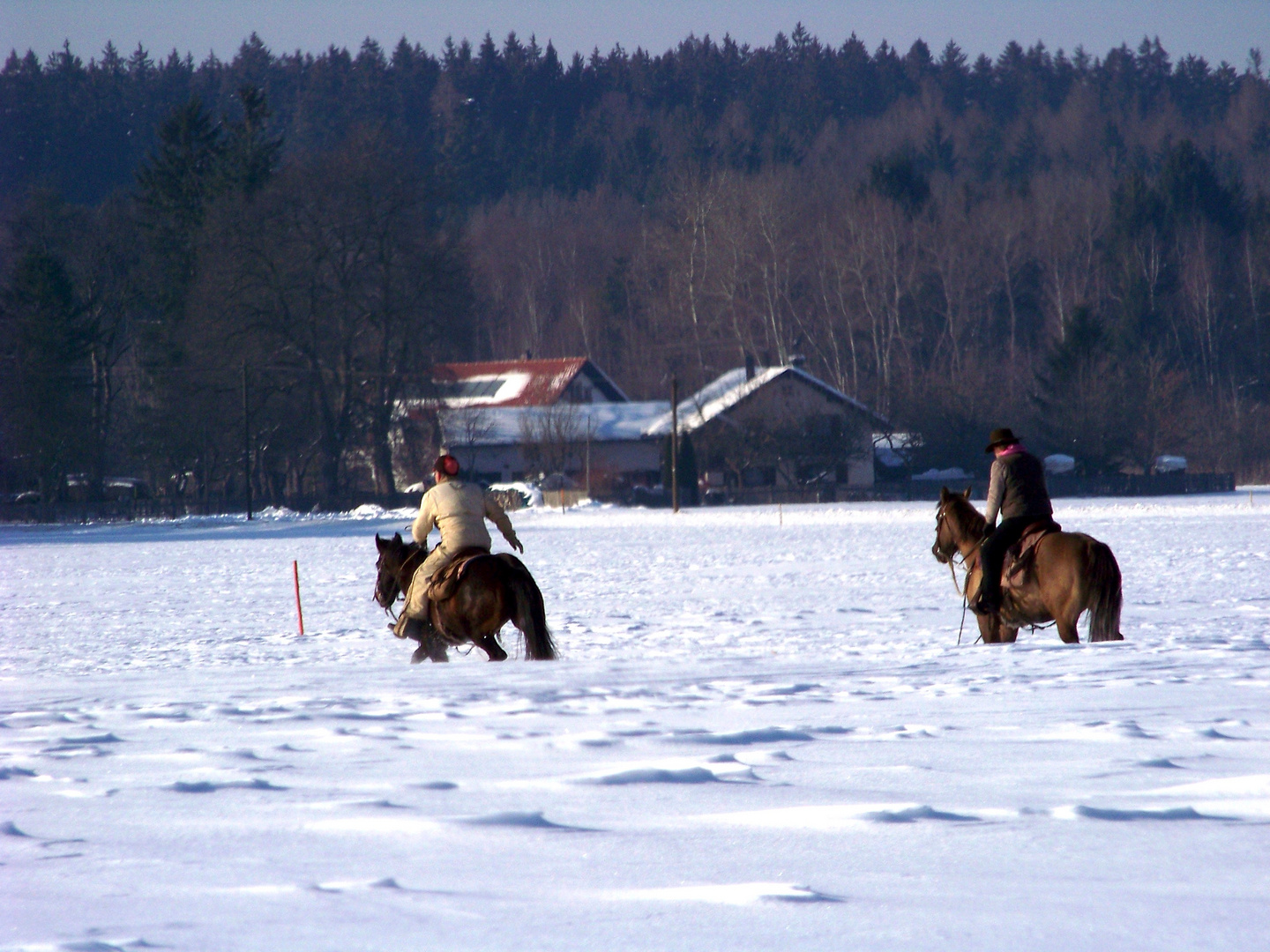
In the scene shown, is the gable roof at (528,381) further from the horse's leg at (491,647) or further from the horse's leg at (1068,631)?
the horse's leg at (1068,631)

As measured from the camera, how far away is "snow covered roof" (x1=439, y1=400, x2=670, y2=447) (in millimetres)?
73438

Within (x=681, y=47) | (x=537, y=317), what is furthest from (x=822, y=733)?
(x=681, y=47)

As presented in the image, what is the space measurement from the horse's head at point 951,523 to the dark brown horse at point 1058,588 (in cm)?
1

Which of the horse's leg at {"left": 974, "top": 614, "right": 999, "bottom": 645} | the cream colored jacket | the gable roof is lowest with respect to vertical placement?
the horse's leg at {"left": 974, "top": 614, "right": 999, "bottom": 645}

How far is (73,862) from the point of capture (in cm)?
448

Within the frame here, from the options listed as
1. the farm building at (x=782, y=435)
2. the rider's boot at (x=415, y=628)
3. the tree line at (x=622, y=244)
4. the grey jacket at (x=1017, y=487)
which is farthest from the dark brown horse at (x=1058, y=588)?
the farm building at (x=782, y=435)

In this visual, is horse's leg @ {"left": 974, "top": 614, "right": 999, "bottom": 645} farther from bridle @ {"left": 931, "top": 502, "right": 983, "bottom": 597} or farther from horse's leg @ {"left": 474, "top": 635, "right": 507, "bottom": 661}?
horse's leg @ {"left": 474, "top": 635, "right": 507, "bottom": 661}

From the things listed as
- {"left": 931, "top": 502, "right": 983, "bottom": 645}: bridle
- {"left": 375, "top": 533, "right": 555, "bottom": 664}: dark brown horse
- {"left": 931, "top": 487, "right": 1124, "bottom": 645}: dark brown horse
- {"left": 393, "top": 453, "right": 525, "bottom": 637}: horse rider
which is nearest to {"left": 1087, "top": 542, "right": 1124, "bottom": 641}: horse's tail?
{"left": 931, "top": 487, "right": 1124, "bottom": 645}: dark brown horse

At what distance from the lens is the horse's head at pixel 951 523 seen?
11.2 meters

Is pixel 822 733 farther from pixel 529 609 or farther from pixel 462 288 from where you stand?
pixel 462 288

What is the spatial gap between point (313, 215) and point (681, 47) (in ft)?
282

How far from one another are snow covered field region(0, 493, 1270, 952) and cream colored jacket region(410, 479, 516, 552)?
0.88 metres

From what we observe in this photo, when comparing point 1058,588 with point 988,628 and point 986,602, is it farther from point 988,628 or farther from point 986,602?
point 988,628

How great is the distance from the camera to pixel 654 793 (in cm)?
545
